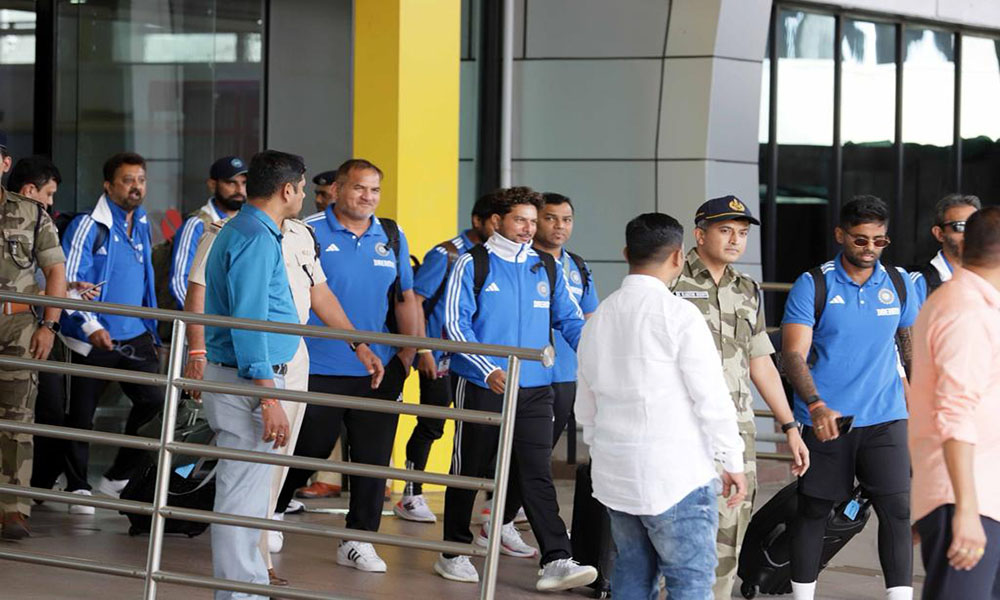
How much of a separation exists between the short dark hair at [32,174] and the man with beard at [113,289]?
1.19 ft

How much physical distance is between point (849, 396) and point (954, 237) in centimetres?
153

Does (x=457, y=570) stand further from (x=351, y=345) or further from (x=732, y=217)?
(x=732, y=217)

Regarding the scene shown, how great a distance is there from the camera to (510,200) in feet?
26.3

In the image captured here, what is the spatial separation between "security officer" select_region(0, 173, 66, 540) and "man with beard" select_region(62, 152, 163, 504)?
0.97 m

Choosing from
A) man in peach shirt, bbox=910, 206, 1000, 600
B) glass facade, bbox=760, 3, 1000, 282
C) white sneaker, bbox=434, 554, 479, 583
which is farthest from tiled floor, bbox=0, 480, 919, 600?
glass facade, bbox=760, 3, 1000, 282

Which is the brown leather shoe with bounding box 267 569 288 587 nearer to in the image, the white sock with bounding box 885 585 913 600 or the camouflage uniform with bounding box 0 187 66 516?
the camouflage uniform with bounding box 0 187 66 516

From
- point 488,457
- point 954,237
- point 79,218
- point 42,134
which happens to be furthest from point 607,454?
point 42,134

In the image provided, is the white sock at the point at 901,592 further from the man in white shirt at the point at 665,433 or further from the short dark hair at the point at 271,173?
the short dark hair at the point at 271,173

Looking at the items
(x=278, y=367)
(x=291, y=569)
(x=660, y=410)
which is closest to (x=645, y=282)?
(x=660, y=410)

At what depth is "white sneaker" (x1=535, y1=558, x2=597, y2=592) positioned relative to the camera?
758 cm

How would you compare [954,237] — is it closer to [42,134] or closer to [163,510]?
[163,510]

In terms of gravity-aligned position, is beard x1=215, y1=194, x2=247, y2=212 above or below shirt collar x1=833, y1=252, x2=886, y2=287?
above

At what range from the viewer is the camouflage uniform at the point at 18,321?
806cm

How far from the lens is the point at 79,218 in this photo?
934 centimetres
